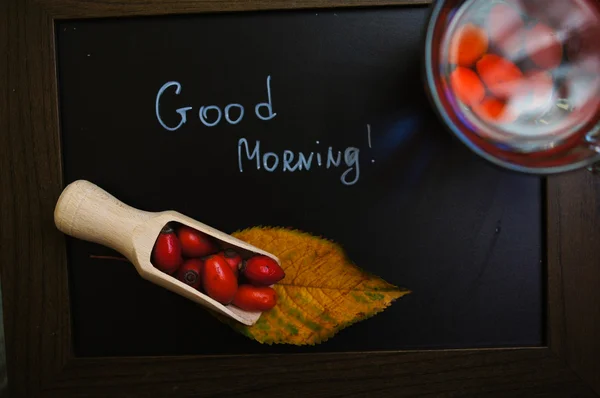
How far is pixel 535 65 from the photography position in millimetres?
485

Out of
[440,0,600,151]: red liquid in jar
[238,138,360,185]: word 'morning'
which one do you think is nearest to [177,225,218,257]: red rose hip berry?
[238,138,360,185]: word 'morning'

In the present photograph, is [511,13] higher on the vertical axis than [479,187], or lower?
higher

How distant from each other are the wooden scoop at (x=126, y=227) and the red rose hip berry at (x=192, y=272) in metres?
0.01

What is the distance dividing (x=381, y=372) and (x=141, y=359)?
0.28m

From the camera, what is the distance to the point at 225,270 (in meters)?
0.49

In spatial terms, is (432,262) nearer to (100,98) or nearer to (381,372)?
(381,372)

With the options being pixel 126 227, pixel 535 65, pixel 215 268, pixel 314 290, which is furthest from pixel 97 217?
pixel 535 65

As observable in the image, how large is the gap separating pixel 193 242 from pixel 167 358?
148 mm

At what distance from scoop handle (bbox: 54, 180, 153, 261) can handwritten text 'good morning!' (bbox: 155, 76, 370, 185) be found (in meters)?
0.11

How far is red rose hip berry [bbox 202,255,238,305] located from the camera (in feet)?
1.59

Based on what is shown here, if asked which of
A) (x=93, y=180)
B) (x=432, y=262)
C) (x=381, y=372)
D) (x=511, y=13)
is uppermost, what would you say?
(x=511, y=13)

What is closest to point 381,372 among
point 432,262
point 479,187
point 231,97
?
point 432,262

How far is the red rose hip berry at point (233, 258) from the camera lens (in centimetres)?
51

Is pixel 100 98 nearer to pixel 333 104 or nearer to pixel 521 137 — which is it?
pixel 333 104
